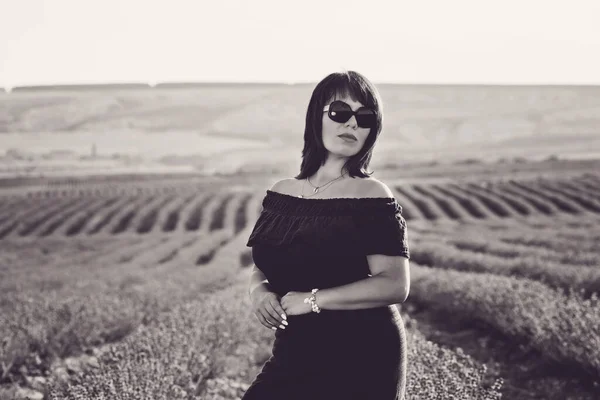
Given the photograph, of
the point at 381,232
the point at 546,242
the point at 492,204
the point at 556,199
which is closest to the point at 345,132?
the point at 381,232

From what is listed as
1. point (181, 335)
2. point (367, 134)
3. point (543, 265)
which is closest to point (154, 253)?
point (543, 265)

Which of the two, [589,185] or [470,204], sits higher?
[589,185]

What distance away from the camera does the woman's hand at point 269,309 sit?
60.5 inches

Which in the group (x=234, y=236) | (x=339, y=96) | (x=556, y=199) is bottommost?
(x=234, y=236)

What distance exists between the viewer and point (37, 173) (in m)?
39.9

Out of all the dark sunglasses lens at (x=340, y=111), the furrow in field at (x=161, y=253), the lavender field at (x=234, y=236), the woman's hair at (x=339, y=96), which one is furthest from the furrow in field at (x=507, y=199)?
the dark sunglasses lens at (x=340, y=111)

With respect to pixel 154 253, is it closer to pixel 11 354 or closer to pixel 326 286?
pixel 11 354

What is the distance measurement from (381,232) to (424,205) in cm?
2658

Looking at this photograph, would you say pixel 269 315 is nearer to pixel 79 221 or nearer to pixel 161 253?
pixel 161 253

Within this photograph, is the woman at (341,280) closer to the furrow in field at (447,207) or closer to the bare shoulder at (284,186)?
the bare shoulder at (284,186)

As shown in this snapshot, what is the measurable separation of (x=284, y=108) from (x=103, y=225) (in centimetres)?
2869

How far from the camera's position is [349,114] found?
158 cm

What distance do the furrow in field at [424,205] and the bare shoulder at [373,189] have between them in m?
23.8

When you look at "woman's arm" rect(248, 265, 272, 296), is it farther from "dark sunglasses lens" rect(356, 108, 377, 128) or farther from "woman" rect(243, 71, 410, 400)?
"dark sunglasses lens" rect(356, 108, 377, 128)
